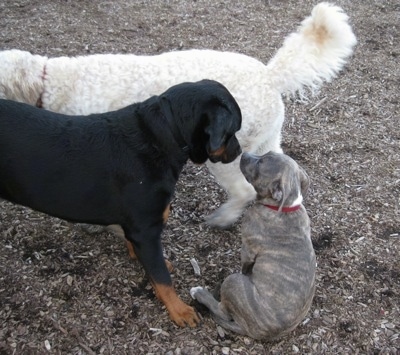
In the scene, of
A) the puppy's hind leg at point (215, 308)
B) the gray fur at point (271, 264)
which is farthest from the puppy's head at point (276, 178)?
the puppy's hind leg at point (215, 308)

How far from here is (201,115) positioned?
2.71m

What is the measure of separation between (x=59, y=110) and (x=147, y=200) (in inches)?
50.8

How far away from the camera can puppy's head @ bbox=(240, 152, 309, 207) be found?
2.76 metres

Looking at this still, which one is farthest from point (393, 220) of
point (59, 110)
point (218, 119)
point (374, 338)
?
point (59, 110)

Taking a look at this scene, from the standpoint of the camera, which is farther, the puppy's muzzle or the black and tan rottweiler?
the puppy's muzzle

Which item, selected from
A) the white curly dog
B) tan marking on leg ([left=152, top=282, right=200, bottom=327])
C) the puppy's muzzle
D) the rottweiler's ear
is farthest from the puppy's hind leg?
the rottweiler's ear

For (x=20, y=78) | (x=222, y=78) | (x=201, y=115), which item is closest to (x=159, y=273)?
(x=201, y=115)

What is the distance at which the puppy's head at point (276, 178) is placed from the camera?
9.07ft

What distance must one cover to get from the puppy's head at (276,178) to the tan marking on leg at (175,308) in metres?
0.79

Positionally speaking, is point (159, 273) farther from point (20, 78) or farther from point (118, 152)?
point (20, 78)

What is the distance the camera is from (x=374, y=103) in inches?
196

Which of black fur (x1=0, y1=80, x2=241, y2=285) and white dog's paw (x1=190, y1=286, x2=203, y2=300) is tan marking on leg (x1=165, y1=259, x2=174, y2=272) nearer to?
white dog's paw (x1=190, y1=286, x2=203, y2=300)

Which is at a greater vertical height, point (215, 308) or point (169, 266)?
point (215, 308)

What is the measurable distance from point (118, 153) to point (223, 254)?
1143 millimetres
